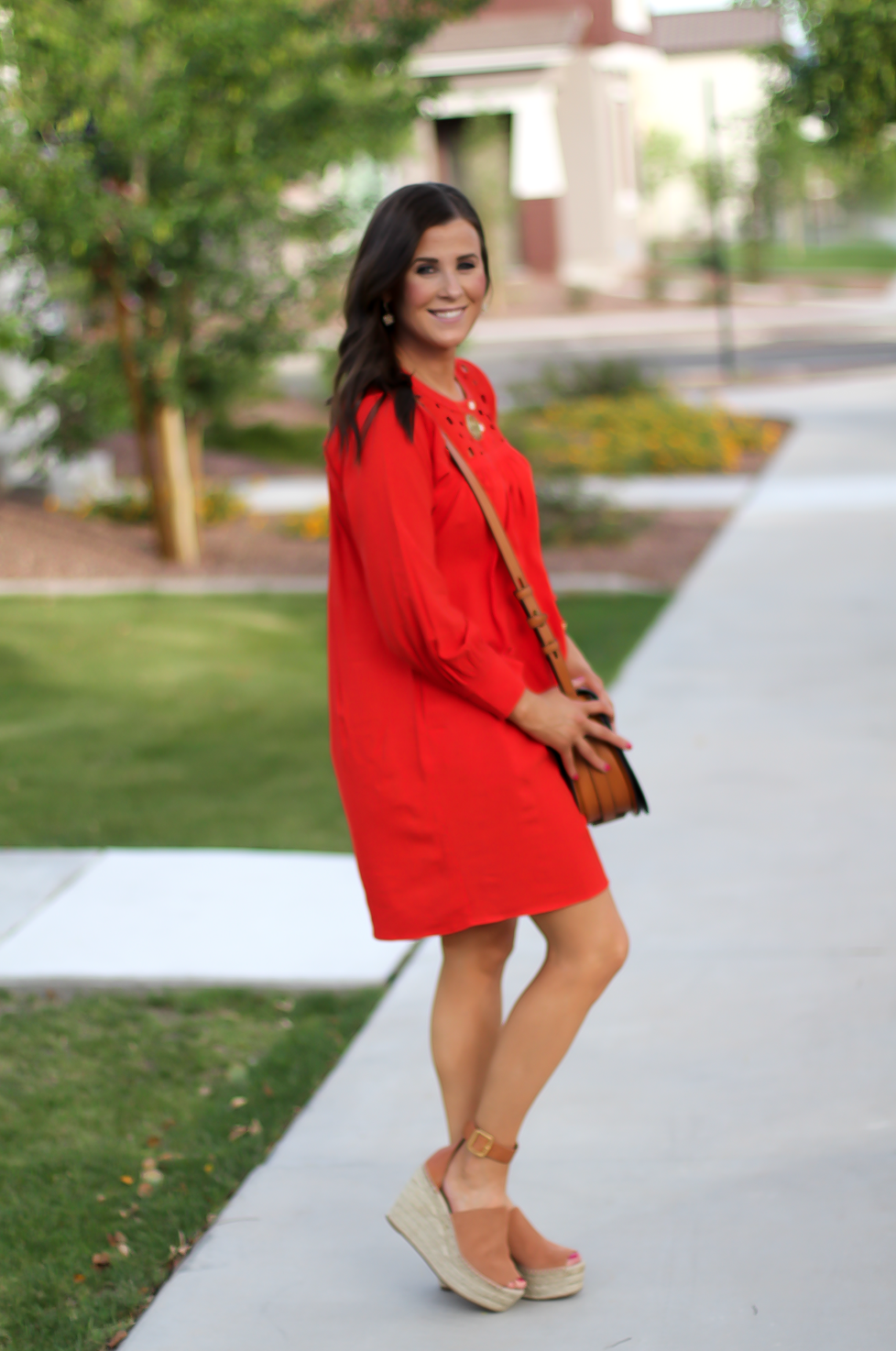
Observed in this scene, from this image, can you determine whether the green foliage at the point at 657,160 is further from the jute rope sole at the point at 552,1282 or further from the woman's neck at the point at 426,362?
the jute rope sole at the point at 552,1282

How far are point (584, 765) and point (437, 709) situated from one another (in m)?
0.28

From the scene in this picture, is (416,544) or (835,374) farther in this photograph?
(835,374)

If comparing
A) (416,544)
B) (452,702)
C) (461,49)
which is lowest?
(452,702)

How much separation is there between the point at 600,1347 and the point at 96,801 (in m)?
3.66

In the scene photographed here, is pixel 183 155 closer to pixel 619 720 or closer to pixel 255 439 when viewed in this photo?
pixel 619 720

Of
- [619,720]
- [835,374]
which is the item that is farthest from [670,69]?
[619,720]

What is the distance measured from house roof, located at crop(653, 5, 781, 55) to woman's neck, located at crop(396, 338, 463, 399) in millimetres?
50428

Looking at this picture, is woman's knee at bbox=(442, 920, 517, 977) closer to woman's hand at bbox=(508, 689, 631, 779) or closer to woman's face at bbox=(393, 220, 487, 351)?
woman's hand at bbox=(508, 689, 631, 779)

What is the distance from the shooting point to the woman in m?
2.44

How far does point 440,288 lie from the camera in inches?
100

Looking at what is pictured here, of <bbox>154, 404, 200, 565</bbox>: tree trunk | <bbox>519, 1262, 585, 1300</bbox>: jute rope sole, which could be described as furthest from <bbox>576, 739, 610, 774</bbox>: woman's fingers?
<bbox>154, 404, 200, 565</bbox>: tree trunk

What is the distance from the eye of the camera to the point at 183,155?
9.38m

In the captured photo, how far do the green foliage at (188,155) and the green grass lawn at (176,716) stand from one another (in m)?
1.92

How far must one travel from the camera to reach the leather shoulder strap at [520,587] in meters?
2.51
